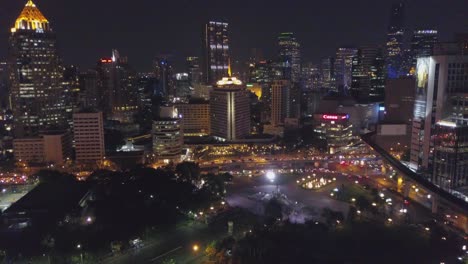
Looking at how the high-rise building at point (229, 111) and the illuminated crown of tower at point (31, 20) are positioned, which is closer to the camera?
the illuminated crown of tower at point (31, 20)

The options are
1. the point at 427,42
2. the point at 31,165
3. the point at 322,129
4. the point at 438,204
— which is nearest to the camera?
the point at 438,204

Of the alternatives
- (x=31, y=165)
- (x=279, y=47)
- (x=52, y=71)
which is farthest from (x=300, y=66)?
(x=31, y=165)

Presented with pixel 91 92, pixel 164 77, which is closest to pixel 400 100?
pixel 91 92

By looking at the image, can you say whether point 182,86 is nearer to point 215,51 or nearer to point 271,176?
point 215,51

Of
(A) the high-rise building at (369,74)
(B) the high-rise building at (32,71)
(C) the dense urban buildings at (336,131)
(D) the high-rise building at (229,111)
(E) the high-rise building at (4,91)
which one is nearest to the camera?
(B) the high-rise building at (32,71)

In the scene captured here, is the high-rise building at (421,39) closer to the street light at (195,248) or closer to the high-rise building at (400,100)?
the high-rise building at (400,100)

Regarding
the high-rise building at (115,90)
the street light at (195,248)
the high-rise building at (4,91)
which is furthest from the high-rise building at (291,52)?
the street light at (195,248)

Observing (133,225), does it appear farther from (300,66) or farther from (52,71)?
(300,66)
